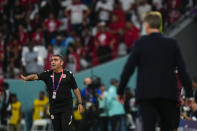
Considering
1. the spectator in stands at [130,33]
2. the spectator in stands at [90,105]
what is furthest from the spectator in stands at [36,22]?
the spectator in stands at [90,105]

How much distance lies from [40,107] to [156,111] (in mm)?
13760

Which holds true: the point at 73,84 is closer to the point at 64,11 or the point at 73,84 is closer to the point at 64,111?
the point at 64,111

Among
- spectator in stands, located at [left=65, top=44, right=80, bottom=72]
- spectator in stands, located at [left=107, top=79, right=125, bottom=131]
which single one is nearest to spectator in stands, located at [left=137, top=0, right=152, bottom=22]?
spectator in stands, located at [left=65, top=44, right=80, bottom=72]

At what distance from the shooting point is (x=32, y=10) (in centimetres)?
2562

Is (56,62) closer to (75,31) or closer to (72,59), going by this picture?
(72,59)

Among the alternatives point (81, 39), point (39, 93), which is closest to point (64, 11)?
point (81, 39)

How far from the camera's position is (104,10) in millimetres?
23688

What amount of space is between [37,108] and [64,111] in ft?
30.4

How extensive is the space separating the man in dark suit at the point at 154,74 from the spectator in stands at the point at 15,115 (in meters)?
13.6

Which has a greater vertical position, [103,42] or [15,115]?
[103,42]

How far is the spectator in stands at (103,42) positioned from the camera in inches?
873

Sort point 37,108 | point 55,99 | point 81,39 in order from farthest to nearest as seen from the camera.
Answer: point 81,39 → point 37,108 → point 55,99

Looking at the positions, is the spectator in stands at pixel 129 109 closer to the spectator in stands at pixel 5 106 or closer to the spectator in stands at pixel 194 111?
the spectator in stands at pixel 5 106

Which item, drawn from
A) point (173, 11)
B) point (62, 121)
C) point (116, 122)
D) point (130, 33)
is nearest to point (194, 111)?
point (62, 121)
